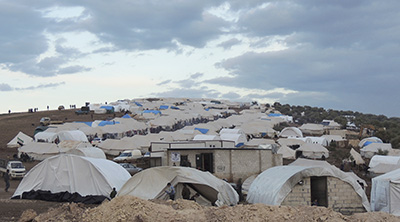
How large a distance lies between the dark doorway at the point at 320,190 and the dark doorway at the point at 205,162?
6.91 meters

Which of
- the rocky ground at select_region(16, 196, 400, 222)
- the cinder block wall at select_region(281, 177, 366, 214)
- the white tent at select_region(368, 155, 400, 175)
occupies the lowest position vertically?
the white tent at select_region(368, 155, 400, 175)

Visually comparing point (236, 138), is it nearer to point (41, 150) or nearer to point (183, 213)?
point (41, 150)

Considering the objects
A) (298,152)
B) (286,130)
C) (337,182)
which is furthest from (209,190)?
(286,130)

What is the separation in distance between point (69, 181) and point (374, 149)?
33417 millimetres

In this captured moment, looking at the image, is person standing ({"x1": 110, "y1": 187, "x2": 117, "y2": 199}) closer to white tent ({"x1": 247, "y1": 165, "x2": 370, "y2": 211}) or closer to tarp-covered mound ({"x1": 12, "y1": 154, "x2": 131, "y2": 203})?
tarp-covered mound ({"x1": 12, "y1": 154, "x2": 131, "y2": 203})

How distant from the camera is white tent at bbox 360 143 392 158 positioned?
44406 mm

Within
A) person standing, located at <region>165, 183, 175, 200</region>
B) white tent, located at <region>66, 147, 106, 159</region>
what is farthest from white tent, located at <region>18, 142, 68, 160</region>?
person standing, located at <region>165, 183, 175, 200</region>

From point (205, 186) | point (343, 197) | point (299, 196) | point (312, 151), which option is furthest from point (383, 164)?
point (205, 186)

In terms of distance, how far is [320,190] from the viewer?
66.6 ft

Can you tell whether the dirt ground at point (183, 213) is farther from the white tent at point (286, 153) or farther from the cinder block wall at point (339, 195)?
the white tent at point (286, 153)

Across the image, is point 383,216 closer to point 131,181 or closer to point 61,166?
point 131,181

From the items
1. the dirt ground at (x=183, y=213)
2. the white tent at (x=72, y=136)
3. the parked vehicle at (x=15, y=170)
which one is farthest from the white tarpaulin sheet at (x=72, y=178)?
the white tent at (x=72, y=136)

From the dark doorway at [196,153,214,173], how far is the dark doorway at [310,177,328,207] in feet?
22.7

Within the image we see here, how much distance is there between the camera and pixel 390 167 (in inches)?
1321
